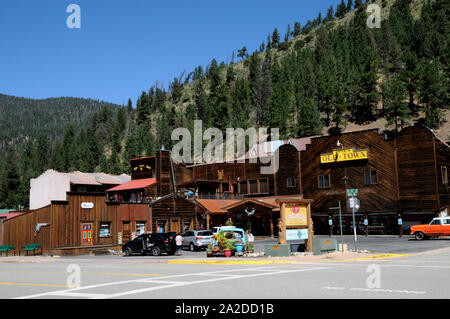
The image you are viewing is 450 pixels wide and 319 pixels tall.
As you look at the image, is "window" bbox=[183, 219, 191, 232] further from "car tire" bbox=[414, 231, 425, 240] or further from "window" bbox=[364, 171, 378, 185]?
"car tire" bbox=[414, 231, 425, 240]

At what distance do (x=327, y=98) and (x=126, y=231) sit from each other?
71.6 m

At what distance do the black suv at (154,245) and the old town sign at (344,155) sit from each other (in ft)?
89.1

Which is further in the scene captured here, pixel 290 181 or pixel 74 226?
pixel 290 181

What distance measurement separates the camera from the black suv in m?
32.4

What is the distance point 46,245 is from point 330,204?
32.0 m

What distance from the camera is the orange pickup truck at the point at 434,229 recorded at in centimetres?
3688

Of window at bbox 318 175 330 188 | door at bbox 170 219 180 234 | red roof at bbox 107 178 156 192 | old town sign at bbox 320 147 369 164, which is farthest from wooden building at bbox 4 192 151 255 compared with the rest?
old town sign at bbox 320 147 369 164

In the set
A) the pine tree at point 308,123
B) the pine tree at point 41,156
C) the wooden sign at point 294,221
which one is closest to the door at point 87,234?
the wooden sign at point 294,221

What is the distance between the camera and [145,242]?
33219 mm

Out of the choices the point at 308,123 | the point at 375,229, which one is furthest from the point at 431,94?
the point at 375,229

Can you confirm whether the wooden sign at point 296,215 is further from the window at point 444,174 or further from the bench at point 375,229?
the window at point 444,174

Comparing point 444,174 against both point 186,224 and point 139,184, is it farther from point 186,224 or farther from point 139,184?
point 139,184

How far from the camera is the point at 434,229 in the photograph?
123ft
